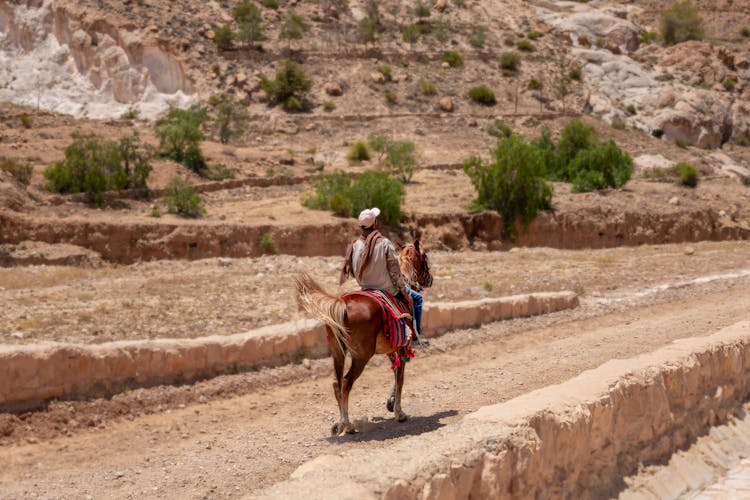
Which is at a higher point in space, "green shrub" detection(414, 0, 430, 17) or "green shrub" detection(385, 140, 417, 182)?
"green shrub" detection(414, 0, 430, 17)

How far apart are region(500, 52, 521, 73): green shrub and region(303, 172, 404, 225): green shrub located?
97.7 feet

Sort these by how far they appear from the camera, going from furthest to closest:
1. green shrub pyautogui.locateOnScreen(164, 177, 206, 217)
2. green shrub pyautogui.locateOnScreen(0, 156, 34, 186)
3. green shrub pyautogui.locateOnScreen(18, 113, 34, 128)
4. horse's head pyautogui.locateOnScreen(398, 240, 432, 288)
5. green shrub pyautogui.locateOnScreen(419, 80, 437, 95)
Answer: green shrub pyautogui.locateOnScreen(419, 80, 437, 95) < green shrub pyautogui.locateOnScreen(18, 113, 34, 128) < green shrub pyautogui.locateOnScreen(0, 156, 34, 186) < green shrub pyautogui.locateOnScreen(164, 177, 206, 217) < horse's head pyautogui.locateOnScreen(398, 240, 432, 288)

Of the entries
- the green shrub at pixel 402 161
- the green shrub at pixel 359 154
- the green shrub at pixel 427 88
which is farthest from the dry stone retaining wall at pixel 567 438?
the green shrub at pixel 427 88

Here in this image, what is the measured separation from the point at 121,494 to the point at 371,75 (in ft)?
140

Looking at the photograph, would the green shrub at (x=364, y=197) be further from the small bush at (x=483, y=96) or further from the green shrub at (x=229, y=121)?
the small bush at (x=483, y=96)

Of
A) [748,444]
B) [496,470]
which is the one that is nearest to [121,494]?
[496,470]

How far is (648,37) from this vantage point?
6888cm

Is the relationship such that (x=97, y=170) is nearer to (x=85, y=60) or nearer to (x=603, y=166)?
(x=603, y=166)

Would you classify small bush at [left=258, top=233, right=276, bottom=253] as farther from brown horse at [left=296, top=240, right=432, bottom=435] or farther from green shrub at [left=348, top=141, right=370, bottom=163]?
green shrub at [left=348, top=141, right=370, bottom=163]

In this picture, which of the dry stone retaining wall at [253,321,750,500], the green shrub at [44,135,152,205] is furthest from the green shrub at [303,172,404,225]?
the dry stone retaining wall at [253,321,750,500]

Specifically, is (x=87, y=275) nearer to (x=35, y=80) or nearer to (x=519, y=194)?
(x=519, y=194)

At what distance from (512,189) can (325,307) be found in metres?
18.6

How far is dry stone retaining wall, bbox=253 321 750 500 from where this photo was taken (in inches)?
211

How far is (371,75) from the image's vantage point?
47.9m
